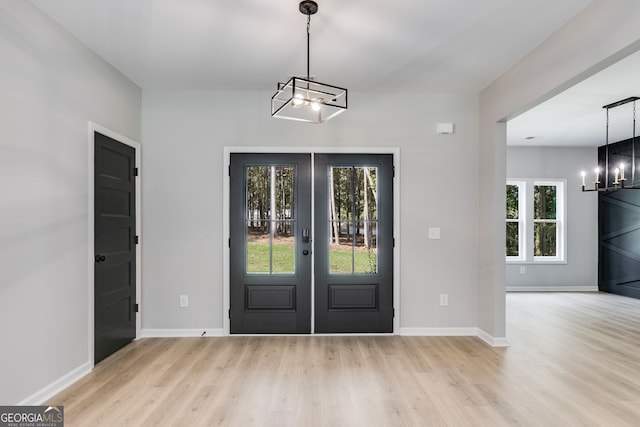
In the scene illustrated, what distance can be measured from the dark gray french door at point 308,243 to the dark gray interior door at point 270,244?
0.01 m

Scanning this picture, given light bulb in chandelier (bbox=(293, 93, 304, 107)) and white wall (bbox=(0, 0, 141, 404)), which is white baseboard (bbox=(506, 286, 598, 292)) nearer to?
light bulb in chandelier (bbox=(293, 93, 304, 107))

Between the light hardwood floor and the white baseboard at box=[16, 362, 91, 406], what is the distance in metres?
0.06

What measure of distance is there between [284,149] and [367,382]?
255 cm

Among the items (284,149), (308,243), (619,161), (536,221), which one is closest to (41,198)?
(284,149)

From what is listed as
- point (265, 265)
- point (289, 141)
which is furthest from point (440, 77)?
point (265, 265)

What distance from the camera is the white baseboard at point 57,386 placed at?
2.52m

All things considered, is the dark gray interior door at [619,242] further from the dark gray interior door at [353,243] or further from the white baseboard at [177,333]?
the white baseboard at [177,333]

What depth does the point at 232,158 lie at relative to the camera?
4.16 metres

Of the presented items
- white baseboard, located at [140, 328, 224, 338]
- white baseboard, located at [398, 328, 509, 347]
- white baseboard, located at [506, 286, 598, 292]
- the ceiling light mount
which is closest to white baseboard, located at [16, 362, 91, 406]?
white baseboard, located at [140, 328, 224, 338]

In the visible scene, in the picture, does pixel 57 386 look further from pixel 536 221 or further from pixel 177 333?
pixel 536 221

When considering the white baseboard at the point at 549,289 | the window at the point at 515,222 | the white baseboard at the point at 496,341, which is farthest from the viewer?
the window at the point at 515,222

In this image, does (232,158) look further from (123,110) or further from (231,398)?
(231,398)

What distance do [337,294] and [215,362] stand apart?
4.89 feet

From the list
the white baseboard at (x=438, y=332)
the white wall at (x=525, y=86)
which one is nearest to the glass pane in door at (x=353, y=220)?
the white baseboard at (x=438, y=332)
